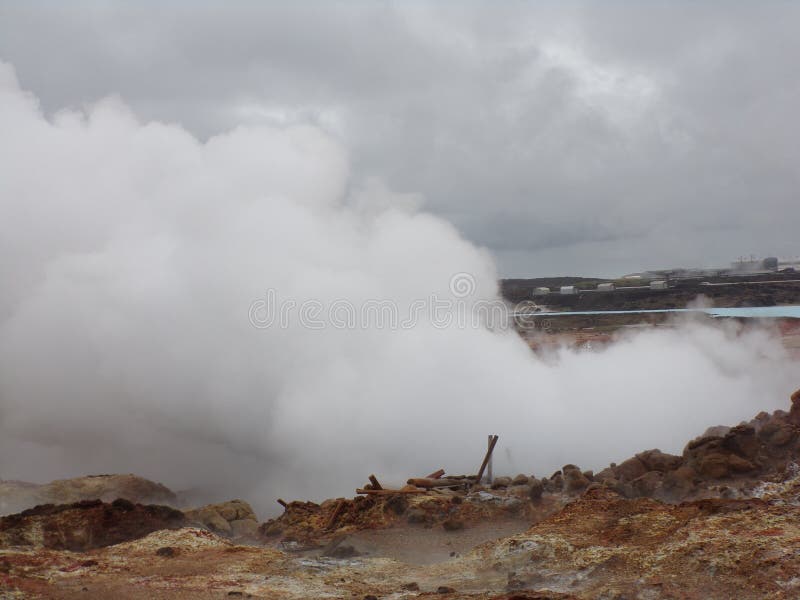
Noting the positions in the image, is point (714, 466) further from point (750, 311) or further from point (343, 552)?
point (750, 311)

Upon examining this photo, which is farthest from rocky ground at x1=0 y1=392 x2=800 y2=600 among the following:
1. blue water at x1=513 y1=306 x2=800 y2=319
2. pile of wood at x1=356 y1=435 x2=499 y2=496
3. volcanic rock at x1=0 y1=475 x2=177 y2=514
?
A: blue water at x1=513 y1=306 x2=800 y2=319

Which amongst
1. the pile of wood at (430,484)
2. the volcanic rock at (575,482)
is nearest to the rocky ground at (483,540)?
the volcanic rock at (575,482)

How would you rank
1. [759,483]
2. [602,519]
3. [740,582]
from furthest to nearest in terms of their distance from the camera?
1. [759,483]
2. [602,519]
3. [740,582]

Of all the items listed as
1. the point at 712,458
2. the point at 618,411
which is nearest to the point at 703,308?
the point at 618,411

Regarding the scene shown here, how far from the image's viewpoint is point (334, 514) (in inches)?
596

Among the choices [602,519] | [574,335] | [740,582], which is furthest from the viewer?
[574,335]

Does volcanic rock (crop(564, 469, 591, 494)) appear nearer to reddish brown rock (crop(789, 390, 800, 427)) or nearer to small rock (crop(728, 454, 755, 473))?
small rock (crop(728, 454, 755, 473))

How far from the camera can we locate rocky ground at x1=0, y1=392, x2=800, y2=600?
9703mm

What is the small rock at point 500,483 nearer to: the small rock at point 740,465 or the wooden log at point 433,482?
the wooden log at point 433,482

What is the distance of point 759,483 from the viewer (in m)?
13.5

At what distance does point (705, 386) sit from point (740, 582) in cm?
1731

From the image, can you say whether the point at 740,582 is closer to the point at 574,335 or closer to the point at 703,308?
the point at 574,335

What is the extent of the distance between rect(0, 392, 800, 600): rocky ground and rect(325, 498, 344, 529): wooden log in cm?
3

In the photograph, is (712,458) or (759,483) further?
(712,458)
